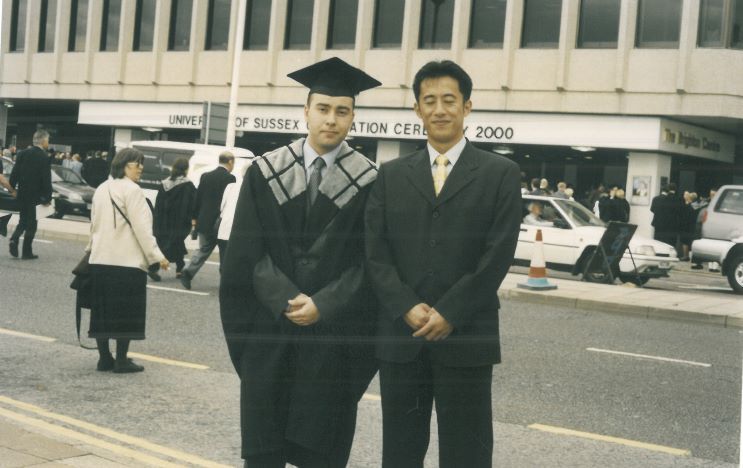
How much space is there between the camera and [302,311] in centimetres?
350

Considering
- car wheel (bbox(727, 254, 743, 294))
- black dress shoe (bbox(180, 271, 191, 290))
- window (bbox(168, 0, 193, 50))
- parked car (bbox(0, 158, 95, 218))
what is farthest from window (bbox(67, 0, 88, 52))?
car wheel (bbox(727, 254, 743, 294))

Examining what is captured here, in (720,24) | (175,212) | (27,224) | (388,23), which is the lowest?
(27,224)

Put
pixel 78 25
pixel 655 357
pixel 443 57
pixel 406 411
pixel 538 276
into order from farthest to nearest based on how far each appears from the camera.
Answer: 1. pixel 78 25
2. pixel 443 57
3. pixel 538 276
4. pixel 655 357
5. pixel 406 411

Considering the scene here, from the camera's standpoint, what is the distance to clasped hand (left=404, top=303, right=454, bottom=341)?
132 inches

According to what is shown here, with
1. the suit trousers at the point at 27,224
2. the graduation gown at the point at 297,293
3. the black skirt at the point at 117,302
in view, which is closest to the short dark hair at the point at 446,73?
the graduation gown at the point at 297,293

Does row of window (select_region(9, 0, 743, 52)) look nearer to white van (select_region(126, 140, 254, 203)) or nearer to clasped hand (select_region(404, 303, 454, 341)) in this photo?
white van (select_region(126, 140, 254, 203))

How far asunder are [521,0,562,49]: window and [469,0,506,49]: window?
0.72 m

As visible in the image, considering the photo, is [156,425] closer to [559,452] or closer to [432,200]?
[559,452]

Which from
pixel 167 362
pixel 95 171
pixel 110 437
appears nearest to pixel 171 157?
pixel 95 171

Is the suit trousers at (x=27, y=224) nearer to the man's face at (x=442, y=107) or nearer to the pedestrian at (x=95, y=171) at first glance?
the man's face at (x=442, y=107)

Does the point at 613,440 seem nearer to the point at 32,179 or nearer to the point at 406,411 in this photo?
the point at 406,411

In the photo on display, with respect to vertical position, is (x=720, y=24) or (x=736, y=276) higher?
(x=720, y=24)

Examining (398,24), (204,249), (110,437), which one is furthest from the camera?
(398,24)

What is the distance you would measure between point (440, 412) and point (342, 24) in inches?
1111
